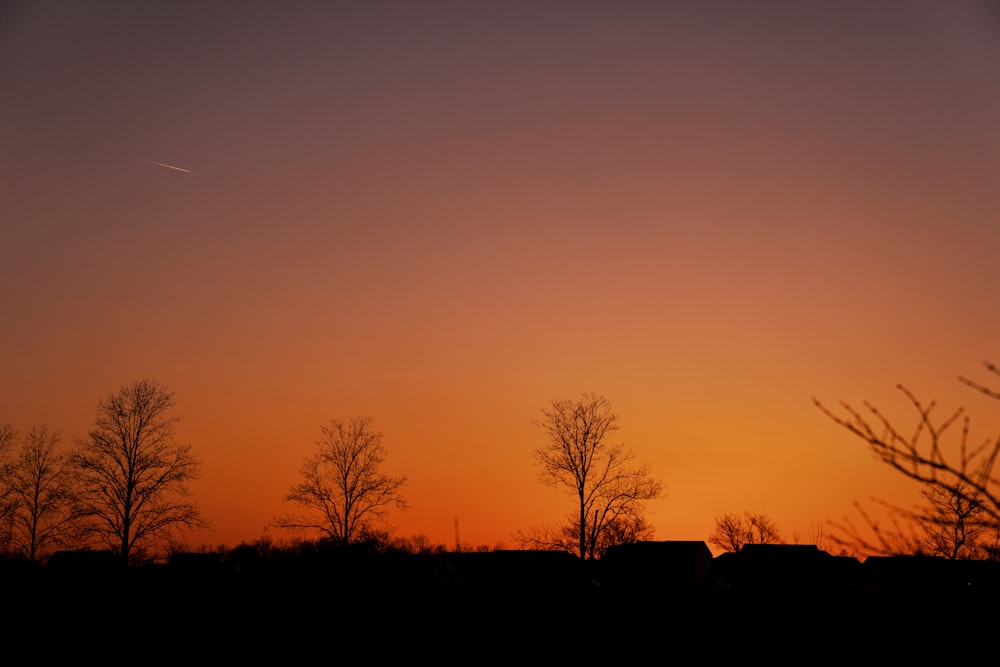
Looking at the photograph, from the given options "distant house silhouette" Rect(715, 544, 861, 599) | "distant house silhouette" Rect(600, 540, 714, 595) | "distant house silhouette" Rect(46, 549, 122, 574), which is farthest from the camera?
"distant house silhouette" Rect(715, 544, 861, 599)

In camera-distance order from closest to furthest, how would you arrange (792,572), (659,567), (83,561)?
(83,561) < (659,567) < (792,572)

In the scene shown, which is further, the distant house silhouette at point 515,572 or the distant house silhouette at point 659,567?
the distant house silhouette at point 659,567

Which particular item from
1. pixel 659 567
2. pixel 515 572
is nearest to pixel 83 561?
pixel 515 572

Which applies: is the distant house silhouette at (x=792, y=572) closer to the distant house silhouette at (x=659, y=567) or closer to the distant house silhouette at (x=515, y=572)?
the distant house silhouette at (x=659, y=567)

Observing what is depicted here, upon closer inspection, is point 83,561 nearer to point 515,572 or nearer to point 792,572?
point 515,572

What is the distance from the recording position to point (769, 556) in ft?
244

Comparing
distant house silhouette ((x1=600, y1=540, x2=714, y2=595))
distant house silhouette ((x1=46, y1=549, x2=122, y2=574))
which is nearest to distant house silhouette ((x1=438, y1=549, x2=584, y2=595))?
distant house silhouette ((x1=600, y1=540, x2=714, y2=595))

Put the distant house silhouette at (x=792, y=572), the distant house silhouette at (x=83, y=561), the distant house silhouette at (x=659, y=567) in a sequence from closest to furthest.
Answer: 1. the distant house silhouette at (x=83, y=561)
2. the distant house silhouette at (x=659, y=567)
3. the distant house silhouette at (x=792, y=572)

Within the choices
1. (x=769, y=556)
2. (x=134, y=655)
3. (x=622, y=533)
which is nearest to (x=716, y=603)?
(x=622, y=533)

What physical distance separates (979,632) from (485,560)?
38915 mm

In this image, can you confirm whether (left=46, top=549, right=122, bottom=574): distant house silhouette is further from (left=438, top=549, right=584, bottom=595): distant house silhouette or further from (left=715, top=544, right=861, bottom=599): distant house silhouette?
(left=715, top=544, right=861, bottom=599): distant house silhouette

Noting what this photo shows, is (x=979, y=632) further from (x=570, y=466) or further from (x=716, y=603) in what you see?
(x=570, y=466)

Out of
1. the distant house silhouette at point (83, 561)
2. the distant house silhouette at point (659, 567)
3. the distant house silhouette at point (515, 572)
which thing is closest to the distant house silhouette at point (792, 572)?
the distant house silhouette at point (659, 567)

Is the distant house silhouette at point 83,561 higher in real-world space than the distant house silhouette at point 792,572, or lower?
higher
